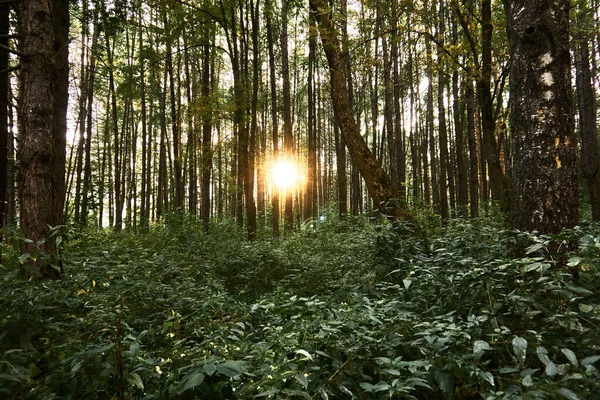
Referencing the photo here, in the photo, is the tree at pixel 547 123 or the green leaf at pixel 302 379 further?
the tree at pixel 547 123

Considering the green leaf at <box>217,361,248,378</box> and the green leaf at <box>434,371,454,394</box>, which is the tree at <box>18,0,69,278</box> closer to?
the green leaf at <box>217,361,248,378</box>

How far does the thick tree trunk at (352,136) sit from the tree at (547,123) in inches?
111

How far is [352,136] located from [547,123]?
3.95 m

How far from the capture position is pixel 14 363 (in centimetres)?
227

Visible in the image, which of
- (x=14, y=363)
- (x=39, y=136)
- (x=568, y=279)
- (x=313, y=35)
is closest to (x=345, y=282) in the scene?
(x=568, y=279)

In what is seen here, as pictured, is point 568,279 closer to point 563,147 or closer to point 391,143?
point 563,147

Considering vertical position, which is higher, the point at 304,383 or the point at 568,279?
the point at 568,279

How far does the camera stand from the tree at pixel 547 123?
320cm

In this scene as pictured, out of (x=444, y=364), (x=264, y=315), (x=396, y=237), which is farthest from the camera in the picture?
(x=396, y=237)

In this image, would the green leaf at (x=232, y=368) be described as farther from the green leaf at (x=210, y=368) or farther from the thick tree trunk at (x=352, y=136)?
the thick tree trunk at (x=352, y=136)

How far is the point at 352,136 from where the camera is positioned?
22.7 feet

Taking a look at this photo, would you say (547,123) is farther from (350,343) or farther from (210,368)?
(210,368)

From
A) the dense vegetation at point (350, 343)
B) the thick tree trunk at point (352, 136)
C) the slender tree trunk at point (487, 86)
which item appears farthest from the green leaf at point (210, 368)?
the slender tree trunk at point (487, 86)

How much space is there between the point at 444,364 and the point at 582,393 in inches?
28.5
